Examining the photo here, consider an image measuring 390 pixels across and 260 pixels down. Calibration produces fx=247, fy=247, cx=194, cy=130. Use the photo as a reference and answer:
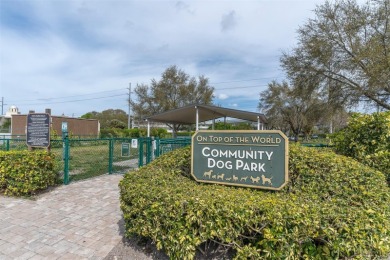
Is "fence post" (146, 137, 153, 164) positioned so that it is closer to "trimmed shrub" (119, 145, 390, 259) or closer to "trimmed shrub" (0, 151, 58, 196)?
"trimmed shrub" (0, 151, 58, 196)

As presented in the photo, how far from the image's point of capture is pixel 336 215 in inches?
80.6

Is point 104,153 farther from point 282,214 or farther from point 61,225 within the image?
point 282,214

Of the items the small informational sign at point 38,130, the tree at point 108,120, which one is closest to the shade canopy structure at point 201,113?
the small informational sign at point 38,130

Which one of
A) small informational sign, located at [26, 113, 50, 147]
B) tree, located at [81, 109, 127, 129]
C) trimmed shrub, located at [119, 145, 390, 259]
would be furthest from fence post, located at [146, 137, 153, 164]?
tree, located at [81, 109, 127, 129]

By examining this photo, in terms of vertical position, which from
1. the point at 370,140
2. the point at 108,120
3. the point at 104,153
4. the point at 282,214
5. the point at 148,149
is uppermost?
the point at 108,120

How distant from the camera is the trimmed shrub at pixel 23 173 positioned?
5.27m

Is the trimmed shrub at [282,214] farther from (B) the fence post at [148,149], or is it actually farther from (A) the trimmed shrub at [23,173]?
(B) the fence post at [148,149]

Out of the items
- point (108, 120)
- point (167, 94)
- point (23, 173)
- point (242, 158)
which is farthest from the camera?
point (108, 120)

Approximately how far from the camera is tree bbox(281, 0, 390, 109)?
33.0ft

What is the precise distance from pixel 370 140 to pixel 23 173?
6.56m

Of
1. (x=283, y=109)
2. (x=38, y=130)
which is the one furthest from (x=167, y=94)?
(x=38, y=130)

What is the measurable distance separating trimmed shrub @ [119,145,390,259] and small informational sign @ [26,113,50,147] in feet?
13.3

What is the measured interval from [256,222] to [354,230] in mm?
760

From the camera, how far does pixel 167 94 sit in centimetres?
2661
